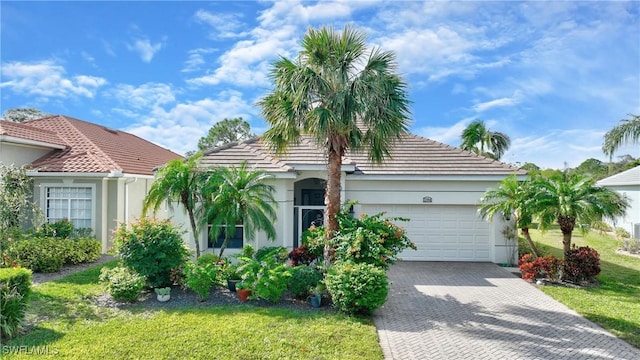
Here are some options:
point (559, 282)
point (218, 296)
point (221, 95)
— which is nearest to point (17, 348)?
point (218, 296)

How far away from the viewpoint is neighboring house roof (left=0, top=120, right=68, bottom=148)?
15.5 meters

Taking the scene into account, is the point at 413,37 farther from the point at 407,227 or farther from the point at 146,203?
the point at 146,203

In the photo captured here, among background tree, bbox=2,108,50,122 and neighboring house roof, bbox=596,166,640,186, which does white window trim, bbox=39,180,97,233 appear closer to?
neighboring house roof, bbox=596,166,640,186

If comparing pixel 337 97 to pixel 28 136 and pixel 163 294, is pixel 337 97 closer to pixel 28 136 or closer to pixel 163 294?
pixel 163 294

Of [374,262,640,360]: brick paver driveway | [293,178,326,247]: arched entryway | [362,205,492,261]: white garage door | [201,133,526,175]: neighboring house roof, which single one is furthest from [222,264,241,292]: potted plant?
[362,205,492,261]: white garage door

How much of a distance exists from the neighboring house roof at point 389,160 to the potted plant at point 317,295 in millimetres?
5221

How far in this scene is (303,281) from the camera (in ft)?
31.6

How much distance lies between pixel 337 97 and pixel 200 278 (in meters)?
6.12

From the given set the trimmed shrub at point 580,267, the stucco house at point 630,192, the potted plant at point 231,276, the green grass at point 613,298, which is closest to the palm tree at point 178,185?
the potted plant at point 231,276

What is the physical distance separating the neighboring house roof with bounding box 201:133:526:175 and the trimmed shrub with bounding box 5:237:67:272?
20.0 feet

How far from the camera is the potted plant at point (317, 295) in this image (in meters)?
9.34

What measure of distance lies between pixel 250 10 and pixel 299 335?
10169 millimetres

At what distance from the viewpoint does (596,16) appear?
498 inches

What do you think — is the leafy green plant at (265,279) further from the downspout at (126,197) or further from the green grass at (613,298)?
the downspout at (126,197)
